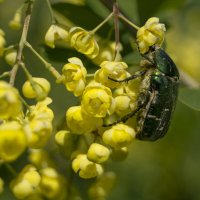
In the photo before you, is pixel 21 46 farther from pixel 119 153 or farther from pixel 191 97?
pixel 191 97

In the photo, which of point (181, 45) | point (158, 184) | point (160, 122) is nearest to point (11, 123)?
point (160, 122)

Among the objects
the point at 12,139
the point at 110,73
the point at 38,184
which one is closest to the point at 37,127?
the point at 12,139

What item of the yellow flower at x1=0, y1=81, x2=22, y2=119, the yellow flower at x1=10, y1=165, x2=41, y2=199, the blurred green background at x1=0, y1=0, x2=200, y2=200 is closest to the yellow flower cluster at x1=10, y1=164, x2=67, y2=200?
the yellow flower at x1=10, y1=165, x2=41, y2=199

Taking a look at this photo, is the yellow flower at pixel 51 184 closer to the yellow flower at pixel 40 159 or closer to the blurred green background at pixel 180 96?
the yellow flower at pixel 40 159

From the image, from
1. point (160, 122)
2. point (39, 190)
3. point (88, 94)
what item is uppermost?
point (88, 94)

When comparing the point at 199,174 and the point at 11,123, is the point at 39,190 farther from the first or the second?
the point at 199,174

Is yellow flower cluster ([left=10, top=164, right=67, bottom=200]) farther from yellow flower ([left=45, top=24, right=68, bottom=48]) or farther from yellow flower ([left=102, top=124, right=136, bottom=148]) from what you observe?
yellow flower ([left=45, top=24, right=68, bottom=48])
